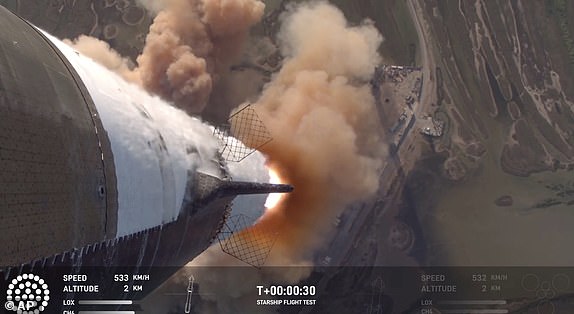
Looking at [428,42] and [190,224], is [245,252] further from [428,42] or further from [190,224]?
[428,42]

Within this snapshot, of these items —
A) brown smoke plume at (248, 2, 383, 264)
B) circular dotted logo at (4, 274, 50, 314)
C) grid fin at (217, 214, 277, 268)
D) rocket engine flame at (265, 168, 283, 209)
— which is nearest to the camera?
circular dotted logo at (4, 274, 50, 314)

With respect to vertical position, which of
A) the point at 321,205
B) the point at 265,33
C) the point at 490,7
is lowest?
the point at 321,205

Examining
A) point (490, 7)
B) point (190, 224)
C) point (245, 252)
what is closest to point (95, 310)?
point (190, 224)

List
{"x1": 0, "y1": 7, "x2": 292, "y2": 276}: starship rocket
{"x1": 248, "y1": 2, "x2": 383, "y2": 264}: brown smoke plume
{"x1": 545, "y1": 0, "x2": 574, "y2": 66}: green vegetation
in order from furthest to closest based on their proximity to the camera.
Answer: {"x1": 545, "y1": 0, "x2": 574, "y2": 66}: green vegetation < {"x1": 248, "y1": 2, "x2": 383, "y2": 264}: brown smoke plume < {"x1": 0, "y1": 7, "x2": 292, "y2": 276}: starship rocket

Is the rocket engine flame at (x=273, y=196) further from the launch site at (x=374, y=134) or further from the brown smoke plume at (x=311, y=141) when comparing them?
the brown smoke plume at (x=311, y=141)

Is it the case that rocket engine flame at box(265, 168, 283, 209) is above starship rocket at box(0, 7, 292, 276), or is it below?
above

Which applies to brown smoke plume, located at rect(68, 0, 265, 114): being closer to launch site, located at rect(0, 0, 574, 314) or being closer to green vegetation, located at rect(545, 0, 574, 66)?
launch site, located at rect(0, 0, 574, 314)
